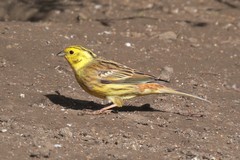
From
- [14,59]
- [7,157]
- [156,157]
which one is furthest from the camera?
[14,59]

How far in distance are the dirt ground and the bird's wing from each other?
16.9 inches

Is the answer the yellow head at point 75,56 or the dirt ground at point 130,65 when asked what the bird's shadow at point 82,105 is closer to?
the dirt ground at point 130,65

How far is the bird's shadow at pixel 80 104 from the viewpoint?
861cm

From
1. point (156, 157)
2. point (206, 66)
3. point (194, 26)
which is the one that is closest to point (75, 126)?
point (156, 157)

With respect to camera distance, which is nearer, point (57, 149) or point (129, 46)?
point (57, 149)

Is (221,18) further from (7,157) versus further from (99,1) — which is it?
(7,157)

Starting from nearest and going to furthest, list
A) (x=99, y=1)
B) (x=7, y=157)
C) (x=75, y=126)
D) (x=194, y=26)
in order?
(x=7, y=157), (x=75, y=126), (x=194, y=26), (x=99, y=1)

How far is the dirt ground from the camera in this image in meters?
7.31

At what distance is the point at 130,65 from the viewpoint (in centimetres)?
1048

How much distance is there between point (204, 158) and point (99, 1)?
24.0 ft

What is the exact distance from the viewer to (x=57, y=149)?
700 cm

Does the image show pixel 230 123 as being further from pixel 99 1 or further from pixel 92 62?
pixel 99 1

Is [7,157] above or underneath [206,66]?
above

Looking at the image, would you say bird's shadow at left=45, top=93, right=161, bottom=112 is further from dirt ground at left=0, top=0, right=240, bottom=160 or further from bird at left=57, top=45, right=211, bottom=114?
bird at left=57, top=45, right=211, bottom=114
